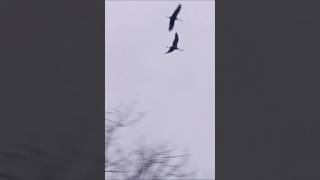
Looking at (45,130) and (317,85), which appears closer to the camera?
(45,130)

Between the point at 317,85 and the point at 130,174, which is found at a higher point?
the point at 317,85

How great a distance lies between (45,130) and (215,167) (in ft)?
5.44

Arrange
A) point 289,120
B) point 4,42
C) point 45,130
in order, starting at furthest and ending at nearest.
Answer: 1. point 289,120
2. point 4,42
3. point 45,130

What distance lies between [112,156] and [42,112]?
1.10m

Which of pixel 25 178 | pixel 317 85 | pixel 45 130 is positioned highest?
pixel 317 85

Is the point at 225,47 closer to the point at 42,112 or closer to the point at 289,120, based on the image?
the point at 289,120

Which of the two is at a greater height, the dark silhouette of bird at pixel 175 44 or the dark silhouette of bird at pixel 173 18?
the dark silhouette of bird at pixel 173 18

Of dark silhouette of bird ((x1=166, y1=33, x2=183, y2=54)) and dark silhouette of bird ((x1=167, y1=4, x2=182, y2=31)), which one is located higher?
dark silhouette of bird ((x1=167, y1=4, x2=182, y2=31))

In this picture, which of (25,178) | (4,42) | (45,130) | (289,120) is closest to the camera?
(25,178)

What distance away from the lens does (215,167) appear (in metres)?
8.16

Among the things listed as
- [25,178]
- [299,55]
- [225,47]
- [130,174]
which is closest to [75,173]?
[25,178]

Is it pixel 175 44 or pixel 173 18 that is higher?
pixel 173 18

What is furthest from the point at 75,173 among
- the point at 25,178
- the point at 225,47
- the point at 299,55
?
the point at 299,55

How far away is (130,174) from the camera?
28.2ft
